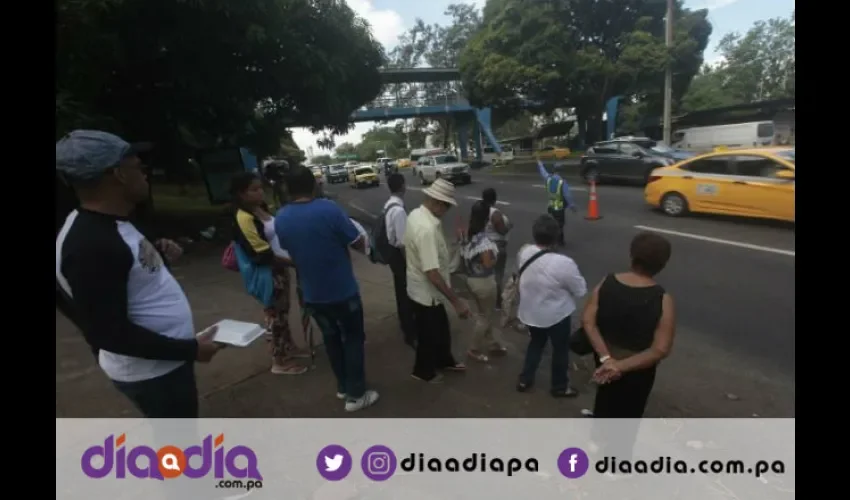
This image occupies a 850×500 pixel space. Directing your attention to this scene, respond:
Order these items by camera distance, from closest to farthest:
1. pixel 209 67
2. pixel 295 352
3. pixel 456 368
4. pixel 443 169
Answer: pixel 456 368, pixel 295 352, pixel 209 67, pixel 443 169

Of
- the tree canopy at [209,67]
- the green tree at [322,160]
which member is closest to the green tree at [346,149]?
the green tree at [322,160]

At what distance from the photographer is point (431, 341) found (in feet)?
11.4

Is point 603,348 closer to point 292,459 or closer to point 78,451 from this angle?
point 292,459

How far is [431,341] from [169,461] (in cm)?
177

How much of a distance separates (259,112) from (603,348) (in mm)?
11782

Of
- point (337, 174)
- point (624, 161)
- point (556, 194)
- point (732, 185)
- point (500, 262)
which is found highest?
point (337, 174)

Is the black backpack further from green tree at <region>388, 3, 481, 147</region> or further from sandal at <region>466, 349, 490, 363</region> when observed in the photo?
green tree at <region>388, 3, 481, 147</region>

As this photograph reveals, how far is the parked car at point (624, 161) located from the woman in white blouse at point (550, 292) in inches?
492

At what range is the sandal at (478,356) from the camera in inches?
Answer: 153

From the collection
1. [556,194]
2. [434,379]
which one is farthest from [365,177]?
[434,379]

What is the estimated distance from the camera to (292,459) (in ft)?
8.96

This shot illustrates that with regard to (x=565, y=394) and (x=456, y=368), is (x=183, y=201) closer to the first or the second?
(x=456, y=368)

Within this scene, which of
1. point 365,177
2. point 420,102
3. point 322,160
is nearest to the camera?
point 365,177
